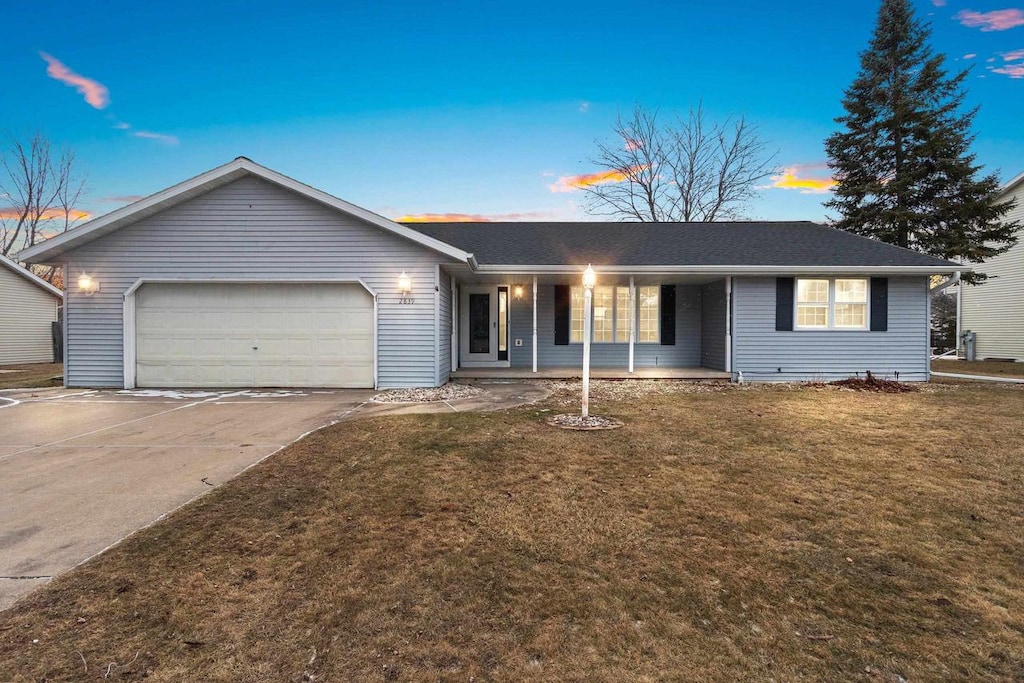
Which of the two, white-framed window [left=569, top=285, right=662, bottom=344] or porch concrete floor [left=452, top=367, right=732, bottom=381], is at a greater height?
white-framed window [left=569, top=285, right=662, bottom=344]

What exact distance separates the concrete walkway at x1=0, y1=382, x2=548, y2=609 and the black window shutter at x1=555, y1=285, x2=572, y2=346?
3.52 metres

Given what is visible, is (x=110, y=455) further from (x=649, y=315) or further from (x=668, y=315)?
(x=668, y=315)

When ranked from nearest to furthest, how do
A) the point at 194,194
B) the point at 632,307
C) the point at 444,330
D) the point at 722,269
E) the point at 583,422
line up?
1. the point at 583,422
2. the point at 194,194
3. the point at 722,269
4. the point at 444,330
5. the point at 632,307

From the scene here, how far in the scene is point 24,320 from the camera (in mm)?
18156

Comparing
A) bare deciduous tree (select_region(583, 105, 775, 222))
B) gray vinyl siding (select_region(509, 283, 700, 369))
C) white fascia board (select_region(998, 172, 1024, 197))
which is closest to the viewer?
gray vinyl siding (select_region(509, 283, 700, 369))

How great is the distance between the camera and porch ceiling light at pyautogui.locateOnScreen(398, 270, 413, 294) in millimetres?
9656

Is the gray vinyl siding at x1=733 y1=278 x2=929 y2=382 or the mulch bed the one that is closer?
the mulch bed

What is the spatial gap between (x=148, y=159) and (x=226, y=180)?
13.6m

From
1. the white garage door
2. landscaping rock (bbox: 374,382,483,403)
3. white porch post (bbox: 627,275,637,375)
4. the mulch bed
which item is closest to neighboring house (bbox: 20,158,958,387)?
the white garage door

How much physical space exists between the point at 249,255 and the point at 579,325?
27.5 feet

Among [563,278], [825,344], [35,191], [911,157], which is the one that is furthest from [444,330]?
[35,191]

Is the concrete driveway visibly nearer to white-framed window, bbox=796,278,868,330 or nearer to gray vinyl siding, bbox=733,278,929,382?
gray vinyl siding, bbox=733,278,929,382

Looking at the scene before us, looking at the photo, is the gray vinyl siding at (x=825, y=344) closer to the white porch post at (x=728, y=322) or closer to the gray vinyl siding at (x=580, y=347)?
the white porch post at (x=728, y=322)

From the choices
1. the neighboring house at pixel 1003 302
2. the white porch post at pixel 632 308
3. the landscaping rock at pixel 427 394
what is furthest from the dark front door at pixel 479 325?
the neighboring house at pixel 1003 302
